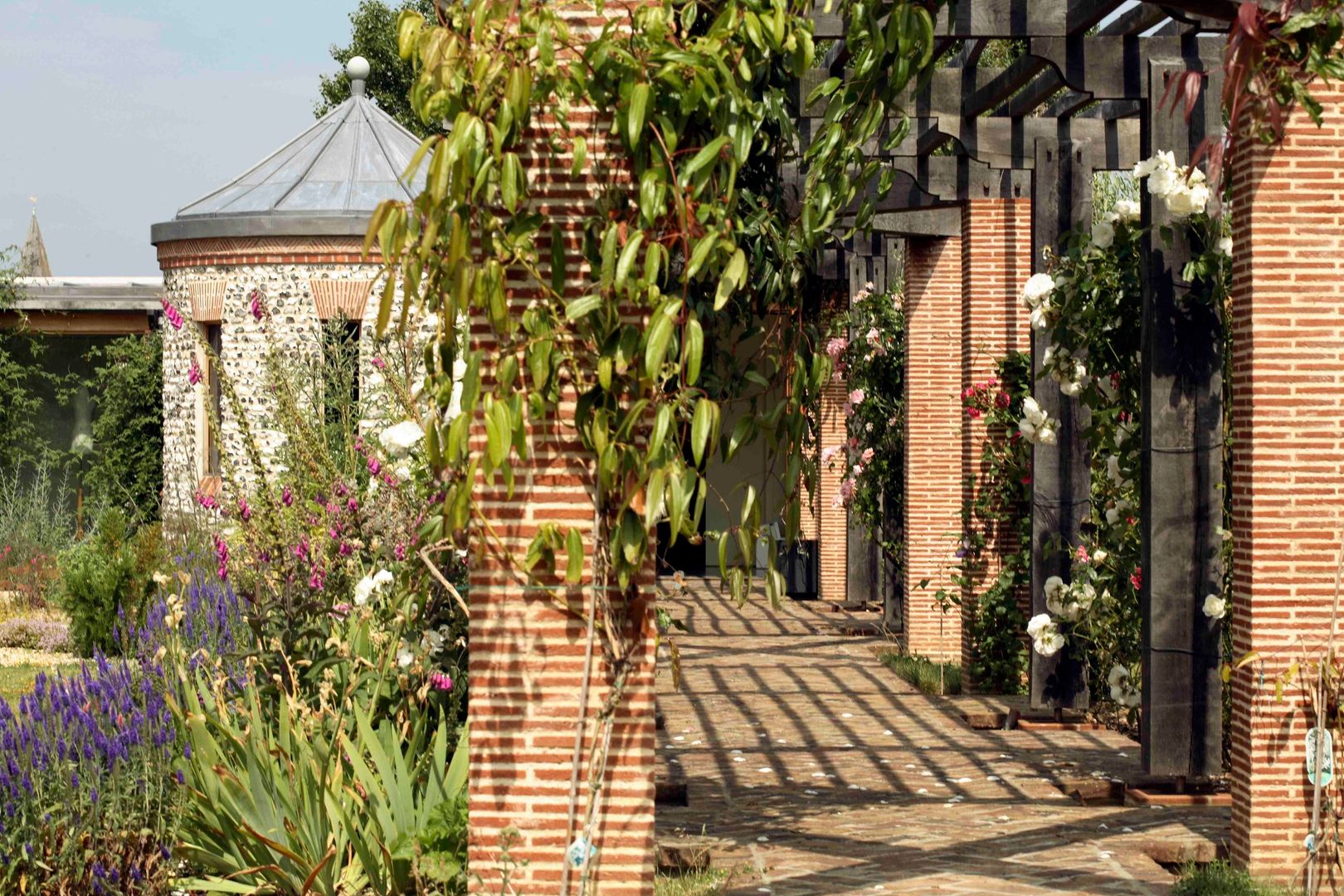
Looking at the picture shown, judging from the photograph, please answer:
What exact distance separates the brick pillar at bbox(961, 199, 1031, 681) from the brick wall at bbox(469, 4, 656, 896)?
726cm

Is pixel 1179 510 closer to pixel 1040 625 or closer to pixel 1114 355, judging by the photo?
pixel 1114 355

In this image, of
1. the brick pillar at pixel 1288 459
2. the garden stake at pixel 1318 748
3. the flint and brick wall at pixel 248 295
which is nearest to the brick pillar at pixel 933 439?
the flint and brick wall at pixel 248 295

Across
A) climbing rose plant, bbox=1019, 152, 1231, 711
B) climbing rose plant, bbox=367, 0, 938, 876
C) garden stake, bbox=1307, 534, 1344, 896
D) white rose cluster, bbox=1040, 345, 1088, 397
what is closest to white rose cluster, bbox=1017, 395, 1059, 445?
climbing rose plant, bbox=1019, 152, 1231, 711

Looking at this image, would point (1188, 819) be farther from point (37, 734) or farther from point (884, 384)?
point (884, 384)

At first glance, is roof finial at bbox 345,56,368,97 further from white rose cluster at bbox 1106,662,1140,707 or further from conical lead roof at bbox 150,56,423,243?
white rose cluster at bbox 1106,662,1140,707

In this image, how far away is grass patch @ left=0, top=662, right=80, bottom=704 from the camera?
10758 mm

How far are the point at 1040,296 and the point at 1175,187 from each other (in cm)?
164

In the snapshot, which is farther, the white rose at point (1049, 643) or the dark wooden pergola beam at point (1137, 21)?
the white rose at point (1049, 643)

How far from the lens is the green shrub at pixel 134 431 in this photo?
19.8 m

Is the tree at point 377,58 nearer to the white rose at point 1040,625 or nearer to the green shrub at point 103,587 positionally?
the green shrub at point 103,587

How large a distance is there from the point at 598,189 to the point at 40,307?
1826 cm

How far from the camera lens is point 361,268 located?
A: 17.1 m

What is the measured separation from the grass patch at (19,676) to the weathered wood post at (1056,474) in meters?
6.38

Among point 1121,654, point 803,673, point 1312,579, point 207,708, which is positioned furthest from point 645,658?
point 803,673
